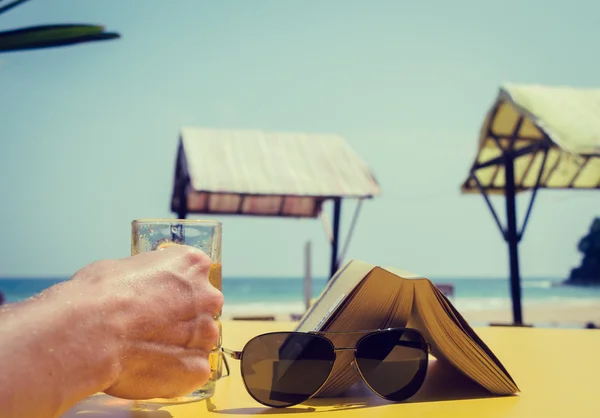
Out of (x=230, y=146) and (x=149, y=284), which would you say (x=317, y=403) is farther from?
(x=230, y=146)

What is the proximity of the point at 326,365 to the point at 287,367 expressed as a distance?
0.20ft

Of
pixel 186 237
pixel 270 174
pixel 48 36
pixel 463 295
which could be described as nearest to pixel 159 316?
pixel 186 237

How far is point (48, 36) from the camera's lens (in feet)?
5.42

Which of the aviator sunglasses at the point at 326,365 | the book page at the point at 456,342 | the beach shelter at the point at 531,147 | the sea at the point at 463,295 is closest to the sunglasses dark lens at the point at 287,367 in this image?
the aviator sunglasses at the point at 326,365

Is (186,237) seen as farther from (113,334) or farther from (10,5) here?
(10,5)

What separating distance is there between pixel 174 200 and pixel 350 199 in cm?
363

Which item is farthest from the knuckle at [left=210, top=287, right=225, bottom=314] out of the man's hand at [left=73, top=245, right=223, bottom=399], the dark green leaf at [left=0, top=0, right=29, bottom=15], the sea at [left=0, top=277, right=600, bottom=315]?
the sea at [left=0, top=277, right=600, bottom=315]

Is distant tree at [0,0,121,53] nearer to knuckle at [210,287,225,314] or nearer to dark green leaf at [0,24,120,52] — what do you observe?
dark green leaf at [0,24,120,52]

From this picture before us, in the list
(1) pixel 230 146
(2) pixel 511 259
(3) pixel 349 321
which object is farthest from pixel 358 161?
(3) pixel 349 321

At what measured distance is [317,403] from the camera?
2.43 feet

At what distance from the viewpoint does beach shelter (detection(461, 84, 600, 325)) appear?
5473mm

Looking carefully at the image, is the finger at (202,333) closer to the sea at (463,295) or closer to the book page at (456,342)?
the book page at (456,342)

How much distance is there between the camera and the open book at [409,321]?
731 mm

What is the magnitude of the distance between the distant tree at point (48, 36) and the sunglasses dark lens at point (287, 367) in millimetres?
1257
